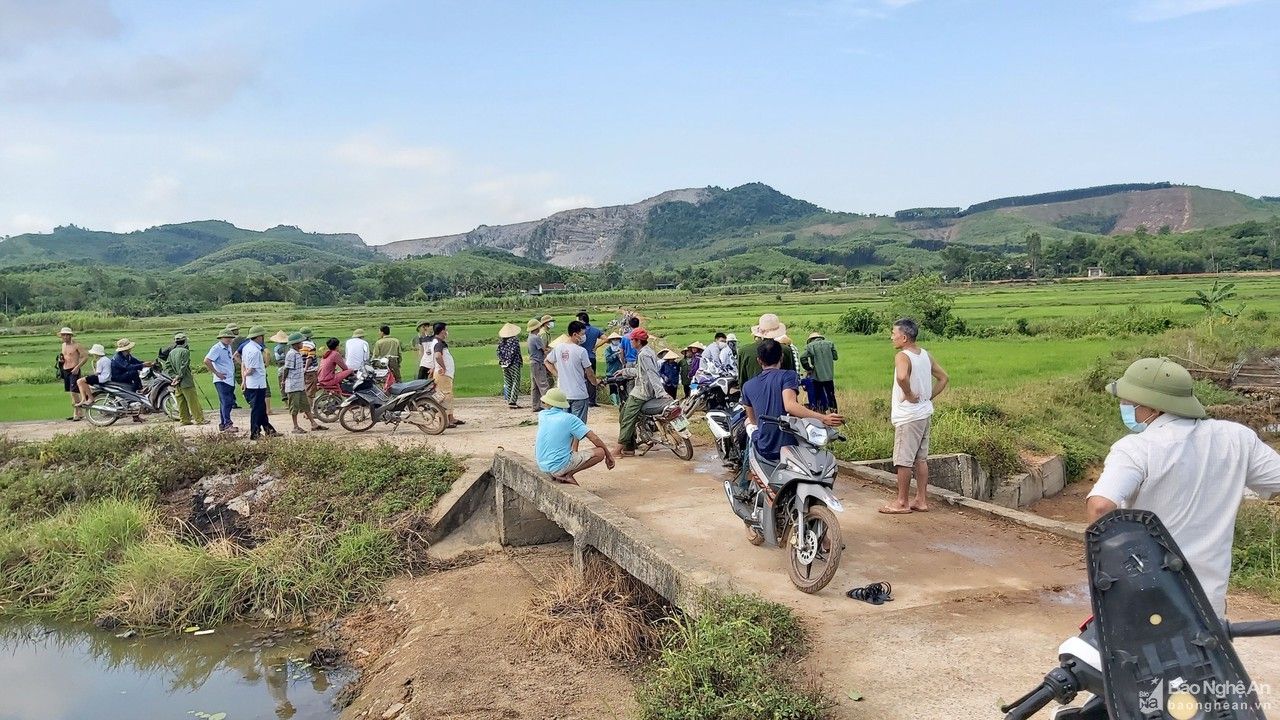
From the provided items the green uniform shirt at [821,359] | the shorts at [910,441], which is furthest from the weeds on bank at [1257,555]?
the green uniform shirt at [821,359]

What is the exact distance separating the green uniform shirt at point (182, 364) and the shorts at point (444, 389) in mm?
3294

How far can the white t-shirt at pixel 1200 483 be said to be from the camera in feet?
9.02

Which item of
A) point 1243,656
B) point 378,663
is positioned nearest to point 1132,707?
point 1243,656

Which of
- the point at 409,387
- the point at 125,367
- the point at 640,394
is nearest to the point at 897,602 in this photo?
the point at 640,394

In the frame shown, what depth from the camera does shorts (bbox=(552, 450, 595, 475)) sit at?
7.45 metres

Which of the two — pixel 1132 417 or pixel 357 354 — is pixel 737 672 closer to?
pixel 1132 417

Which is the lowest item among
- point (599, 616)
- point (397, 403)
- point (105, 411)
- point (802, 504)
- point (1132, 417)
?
point (599, 616)

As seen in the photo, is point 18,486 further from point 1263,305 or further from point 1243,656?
point 1263,305

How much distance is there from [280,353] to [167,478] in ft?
9.31

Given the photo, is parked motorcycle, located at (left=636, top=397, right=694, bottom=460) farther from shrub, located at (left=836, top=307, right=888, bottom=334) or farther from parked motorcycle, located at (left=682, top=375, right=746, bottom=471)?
shrub, located at (left=836, top=307, right=888, bottom=334)

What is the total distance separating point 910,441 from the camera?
656 centimetres

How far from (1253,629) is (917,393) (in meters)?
4.33

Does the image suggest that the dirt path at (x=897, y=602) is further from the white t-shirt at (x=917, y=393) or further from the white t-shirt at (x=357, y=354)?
the white t-shirt at (x=357, y=354)

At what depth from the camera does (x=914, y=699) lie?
3.73 metres
